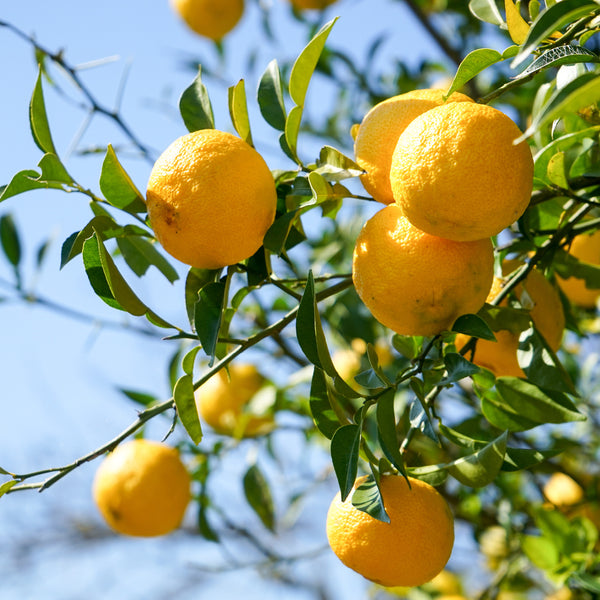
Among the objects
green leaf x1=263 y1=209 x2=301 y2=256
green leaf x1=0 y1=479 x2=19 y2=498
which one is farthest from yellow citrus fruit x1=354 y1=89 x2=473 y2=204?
green leaf x1=0 y1=479 x2=19 y2=498

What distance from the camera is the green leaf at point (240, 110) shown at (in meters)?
0.95

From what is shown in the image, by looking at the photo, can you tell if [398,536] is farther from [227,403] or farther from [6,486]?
[227,403]

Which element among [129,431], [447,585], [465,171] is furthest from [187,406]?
[447,585]

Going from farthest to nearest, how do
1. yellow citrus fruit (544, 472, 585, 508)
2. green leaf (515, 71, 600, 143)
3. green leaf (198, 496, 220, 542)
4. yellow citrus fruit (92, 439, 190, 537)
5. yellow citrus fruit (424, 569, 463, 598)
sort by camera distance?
yellow citrus fruit (424, 569, 463, 598) → yellow citrus fruit (544, 472, 585, 508) → green leaf (198, 496, 220, 542) → yellow citrus fruit (92, 439, 190, 537) → green leaf (515, 71, 600, 143)

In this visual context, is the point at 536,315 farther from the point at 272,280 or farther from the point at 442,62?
the point at 442,62

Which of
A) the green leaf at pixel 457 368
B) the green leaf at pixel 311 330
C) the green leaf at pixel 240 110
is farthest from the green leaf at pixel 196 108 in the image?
the green leaf at pixel 457 368

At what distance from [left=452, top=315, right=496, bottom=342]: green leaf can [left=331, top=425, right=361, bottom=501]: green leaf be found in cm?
16

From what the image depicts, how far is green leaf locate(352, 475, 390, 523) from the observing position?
78 cm

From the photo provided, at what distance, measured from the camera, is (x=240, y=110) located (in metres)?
0.96

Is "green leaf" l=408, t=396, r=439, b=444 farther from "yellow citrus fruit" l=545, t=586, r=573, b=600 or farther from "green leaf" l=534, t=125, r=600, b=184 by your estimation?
"yellow citrus fruit" l=545, t=586, r=573, b=600

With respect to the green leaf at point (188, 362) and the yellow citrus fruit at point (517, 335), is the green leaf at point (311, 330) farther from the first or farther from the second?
the yellow citrus fruit at point (517, 335)

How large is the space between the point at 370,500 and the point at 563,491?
1.31m

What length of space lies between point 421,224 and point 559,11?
0.83ft

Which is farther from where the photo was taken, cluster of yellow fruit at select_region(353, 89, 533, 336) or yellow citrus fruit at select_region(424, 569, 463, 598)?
yellow citrus fruit at select_region(424, 569, 463, 598)
